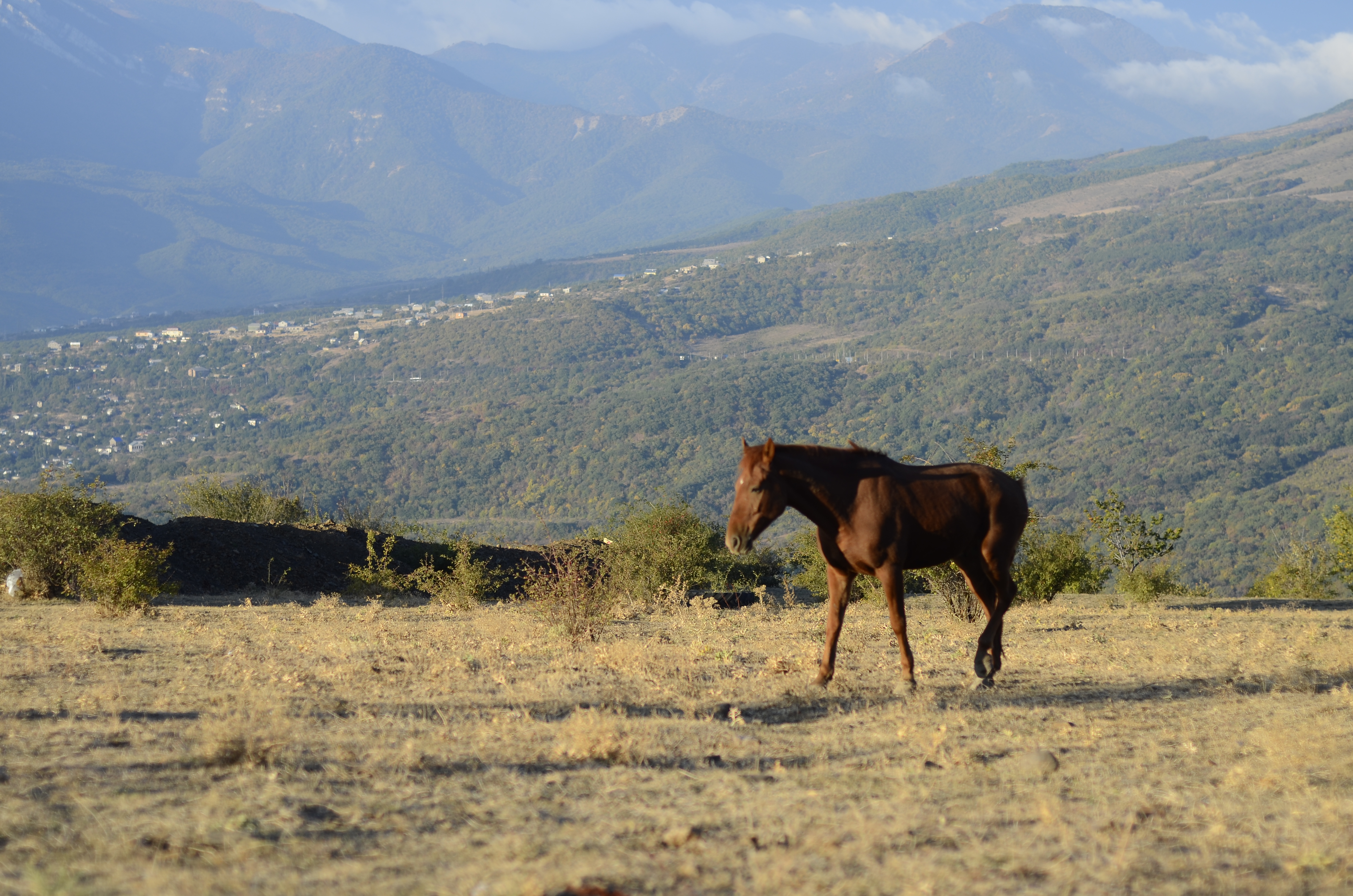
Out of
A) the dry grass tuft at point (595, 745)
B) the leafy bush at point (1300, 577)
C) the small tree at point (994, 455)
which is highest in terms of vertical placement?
the small tree at point (994, 455)

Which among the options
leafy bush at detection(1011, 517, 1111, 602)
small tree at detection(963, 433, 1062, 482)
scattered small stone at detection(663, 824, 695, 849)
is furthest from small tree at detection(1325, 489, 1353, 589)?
scattered small stone at detection(663, 824, 695, 849)

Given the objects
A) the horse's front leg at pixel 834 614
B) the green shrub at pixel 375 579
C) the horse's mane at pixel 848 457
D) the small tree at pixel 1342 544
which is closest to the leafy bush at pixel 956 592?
the horse's front leg at pixel 834 614

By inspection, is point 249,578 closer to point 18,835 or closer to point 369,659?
point 369,659

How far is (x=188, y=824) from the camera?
5.08 meters

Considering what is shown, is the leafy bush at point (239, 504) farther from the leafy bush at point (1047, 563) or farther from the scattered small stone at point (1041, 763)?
the scattered small stone at point (1041, 763)

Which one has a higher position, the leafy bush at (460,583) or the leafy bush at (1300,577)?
the leafy bush at (460,583)

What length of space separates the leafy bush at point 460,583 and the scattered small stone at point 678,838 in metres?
12.9

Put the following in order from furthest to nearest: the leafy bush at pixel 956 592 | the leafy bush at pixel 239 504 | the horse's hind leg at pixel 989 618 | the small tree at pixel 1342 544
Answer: the leafy bush at pixel 239 504
the small tree at pixel 1342 544
the leafy bush at pixel 956 592
the horse's hind leg at pixel 989 618

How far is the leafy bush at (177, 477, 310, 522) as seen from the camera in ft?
108

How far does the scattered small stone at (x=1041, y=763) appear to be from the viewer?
21.1 feet

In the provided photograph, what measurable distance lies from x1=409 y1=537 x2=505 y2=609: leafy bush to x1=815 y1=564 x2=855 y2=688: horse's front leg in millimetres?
9961

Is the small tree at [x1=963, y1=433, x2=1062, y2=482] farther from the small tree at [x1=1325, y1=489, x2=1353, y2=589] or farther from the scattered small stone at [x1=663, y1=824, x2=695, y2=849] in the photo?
the small tree at [x1=1325, y1=489, x2=1353, y2=589]

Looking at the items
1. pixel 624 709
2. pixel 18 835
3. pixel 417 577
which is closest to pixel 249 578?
pixel 417 577

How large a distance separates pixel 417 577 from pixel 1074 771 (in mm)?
16303
